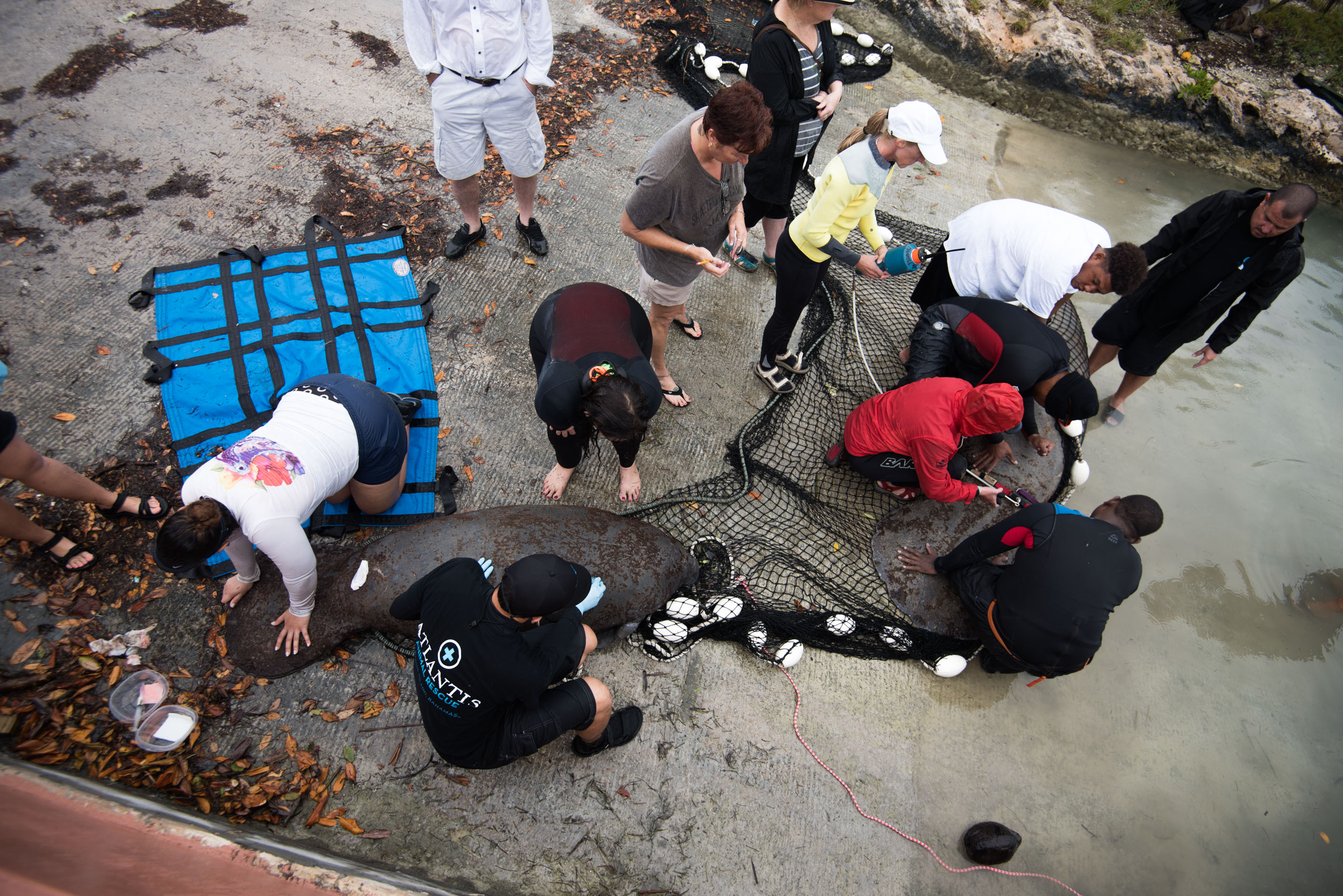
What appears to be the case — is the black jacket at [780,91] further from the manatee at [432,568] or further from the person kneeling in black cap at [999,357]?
the manatee at [432,568]

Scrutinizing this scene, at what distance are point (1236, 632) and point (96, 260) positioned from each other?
7.61 meters

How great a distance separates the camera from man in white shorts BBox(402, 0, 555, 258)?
10.6 feet

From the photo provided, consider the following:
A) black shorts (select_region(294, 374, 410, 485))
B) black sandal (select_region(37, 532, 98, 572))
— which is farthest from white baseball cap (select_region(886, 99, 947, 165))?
black sandal (select_region(37, 532, 98, 572))

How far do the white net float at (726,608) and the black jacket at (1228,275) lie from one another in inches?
135

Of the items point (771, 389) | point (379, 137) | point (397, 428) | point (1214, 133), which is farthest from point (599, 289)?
point (1214, 133)

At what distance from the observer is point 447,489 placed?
321cm

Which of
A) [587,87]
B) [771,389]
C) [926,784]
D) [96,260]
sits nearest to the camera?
[926,784]

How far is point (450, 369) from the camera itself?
12.2ft

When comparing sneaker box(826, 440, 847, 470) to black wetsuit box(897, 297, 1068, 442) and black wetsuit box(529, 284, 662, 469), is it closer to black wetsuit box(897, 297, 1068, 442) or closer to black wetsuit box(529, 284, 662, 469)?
black wetsuit box(897, 297, 1068, 442)

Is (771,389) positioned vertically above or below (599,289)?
below

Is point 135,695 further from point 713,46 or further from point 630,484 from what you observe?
point 713,46

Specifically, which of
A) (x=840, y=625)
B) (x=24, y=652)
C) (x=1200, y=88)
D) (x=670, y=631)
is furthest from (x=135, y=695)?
(x=1200, y=88)

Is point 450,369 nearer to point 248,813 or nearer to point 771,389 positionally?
point 771,389

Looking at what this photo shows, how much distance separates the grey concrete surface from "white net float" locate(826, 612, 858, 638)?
18 centimetres
